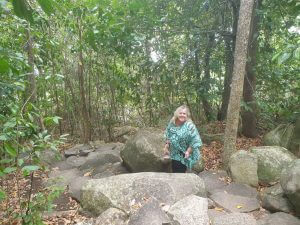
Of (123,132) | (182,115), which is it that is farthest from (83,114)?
(182,115)

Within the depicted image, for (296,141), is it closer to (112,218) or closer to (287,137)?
(287,137)

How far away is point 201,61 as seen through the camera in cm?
900

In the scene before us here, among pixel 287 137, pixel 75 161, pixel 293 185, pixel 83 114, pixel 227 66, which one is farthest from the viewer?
pixel 83 114

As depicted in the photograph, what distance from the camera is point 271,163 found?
19.4 ft

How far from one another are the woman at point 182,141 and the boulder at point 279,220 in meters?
1.31

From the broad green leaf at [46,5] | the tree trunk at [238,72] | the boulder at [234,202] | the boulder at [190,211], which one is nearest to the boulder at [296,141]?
the tree trunk at [238,72]

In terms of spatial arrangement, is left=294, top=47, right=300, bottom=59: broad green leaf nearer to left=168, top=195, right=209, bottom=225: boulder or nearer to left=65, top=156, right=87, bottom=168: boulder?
left=168, top=195, right=209, bottom=225: boulder

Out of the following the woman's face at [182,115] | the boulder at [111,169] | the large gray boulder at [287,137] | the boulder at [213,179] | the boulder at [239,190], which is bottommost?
the boulder at [111,169]

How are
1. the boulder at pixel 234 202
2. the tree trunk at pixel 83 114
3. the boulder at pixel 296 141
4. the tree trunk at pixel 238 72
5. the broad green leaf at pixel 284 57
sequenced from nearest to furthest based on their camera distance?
the broad green leaf at pixel 284 57 → the boulder at pixel 234 202 → the tree trunk at pixel 238 72 → the boulder at pixel 296 141 → the tree trunk at pixel 83 114

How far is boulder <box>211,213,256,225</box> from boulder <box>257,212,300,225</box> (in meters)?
0.14

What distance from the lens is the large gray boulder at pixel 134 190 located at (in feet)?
15.5

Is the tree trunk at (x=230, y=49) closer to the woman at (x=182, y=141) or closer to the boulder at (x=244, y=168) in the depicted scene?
the boulder at (x=244, y=168)

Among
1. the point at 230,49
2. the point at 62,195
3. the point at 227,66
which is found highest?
the point at 230,49

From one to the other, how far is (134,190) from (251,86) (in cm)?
408
